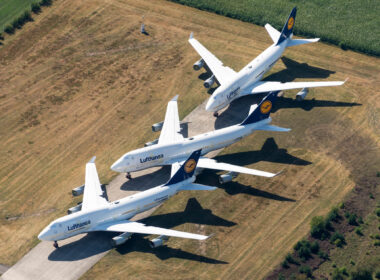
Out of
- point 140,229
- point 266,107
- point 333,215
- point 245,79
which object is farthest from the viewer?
point 245,79

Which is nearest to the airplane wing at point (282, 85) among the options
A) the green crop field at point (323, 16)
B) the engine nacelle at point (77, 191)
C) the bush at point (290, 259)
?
the green crop field at point (323, 16)

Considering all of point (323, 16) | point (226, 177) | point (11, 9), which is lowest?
point (226, 177)

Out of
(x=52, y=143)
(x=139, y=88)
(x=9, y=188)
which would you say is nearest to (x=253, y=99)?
(x=139, y=88)

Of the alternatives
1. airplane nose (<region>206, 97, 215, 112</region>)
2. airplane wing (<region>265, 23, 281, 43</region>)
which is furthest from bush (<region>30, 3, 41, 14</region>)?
airplane nose (<region>206, 97, 215, 112</region>)

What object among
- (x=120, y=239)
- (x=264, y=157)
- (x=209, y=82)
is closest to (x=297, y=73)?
(x=209, y=82)

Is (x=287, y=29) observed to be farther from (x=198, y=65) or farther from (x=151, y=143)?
(x=151, y=143)

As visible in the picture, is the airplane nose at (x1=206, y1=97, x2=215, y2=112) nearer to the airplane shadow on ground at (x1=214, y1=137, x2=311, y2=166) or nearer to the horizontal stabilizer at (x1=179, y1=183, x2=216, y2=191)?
the airplane shadow on ground at (x1=214, y1=137, x2=311, y2=166)

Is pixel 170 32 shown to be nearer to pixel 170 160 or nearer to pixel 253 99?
pixel 253 99

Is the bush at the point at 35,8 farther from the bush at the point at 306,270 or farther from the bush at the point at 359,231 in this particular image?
the bush at the point at 359,231
